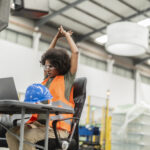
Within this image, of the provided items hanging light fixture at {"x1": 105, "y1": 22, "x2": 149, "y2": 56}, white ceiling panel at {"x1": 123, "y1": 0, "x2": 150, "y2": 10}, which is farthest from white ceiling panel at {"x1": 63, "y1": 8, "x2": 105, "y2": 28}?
hanging light fixture at {"x1": 105, "y1": 22, "x2": 149, "y2": 56}

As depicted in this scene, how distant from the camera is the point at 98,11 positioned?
33.7ft

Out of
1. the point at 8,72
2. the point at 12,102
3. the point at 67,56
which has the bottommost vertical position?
the point at 12,102

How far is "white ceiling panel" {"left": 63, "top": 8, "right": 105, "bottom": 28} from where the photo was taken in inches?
407

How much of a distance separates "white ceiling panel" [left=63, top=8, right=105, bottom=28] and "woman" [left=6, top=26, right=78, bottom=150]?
8352mm

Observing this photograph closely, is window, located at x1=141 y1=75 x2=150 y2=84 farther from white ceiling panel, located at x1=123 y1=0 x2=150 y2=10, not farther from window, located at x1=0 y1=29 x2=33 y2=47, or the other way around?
window, located at x1=0 y1=29 x2=33 y2=47

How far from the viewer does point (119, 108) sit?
571 cm

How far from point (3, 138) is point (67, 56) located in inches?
31.6

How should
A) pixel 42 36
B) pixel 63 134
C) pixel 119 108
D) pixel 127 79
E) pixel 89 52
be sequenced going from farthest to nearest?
pixel 127 79 < pixel 89 52 < pixel 42 36 < pixel 119 108 < pixel 63 134

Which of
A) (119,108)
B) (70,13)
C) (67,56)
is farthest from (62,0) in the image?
(67,56)

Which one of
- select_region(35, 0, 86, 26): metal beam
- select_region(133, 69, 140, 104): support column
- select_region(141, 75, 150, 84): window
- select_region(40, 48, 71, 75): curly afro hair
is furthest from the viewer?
select_region(141, 75, 150, 84): window

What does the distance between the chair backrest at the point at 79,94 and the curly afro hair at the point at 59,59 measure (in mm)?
168

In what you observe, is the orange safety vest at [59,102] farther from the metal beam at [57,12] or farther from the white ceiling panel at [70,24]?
the white ceiling panel at [70,24]

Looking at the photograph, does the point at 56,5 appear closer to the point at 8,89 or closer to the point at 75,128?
the point at 75,128

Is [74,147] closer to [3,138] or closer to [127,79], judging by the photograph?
[3,138]
